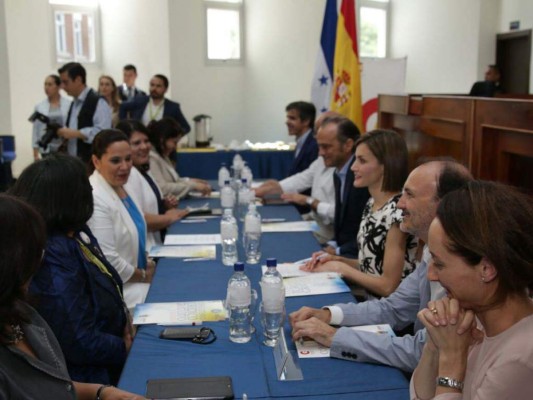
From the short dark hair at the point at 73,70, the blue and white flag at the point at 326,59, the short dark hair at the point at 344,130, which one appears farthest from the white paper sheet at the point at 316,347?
the short dark hair at the point at 73,70

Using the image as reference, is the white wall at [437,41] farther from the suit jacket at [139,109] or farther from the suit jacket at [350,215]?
the suit jacket at [350,215]

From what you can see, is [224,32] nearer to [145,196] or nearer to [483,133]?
[145,196]

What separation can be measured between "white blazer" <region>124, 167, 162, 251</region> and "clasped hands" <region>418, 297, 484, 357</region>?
262 centimetres

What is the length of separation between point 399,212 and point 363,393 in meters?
1.02

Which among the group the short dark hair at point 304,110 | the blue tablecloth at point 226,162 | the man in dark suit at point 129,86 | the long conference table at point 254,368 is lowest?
the blue tablecloth at point 226,162

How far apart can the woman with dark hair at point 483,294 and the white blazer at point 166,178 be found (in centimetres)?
349

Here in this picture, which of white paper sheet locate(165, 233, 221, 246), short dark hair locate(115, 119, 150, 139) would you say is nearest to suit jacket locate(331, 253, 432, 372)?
white paper sheet locate(165, 233, 221, 246)

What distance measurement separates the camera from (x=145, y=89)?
893 centimetres

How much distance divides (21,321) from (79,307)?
65 centimetres

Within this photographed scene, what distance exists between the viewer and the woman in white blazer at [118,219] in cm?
292

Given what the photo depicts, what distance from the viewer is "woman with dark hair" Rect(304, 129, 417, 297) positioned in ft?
8.25

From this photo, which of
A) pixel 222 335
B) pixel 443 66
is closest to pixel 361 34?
pixel 443 66

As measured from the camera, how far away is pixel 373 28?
1063 centimetres

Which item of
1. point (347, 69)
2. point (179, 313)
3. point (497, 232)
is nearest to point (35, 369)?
point (179, 313)
